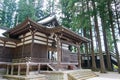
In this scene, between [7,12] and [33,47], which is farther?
[7,12]

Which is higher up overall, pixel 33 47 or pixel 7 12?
pixel 7 12

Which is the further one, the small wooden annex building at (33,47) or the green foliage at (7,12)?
the green foliage at (7,12)

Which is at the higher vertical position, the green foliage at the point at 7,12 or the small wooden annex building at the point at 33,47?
the green foliage at the point at 7,12

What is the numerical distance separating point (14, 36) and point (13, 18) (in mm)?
16091

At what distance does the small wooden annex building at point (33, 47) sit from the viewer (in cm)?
943

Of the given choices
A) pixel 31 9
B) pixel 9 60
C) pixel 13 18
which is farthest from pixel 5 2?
pixel 9 60

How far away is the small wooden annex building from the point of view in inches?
371

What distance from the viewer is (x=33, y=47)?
10.0m

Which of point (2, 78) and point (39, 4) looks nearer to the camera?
point (2, 78)

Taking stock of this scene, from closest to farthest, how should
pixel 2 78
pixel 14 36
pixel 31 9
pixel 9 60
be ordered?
pixel 2 78
pixel 9 60
pixel 14 36
pixel 31 9

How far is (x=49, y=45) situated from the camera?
11.5 m

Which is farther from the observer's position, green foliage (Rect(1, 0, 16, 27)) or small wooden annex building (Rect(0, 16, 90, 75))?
green foliage (Rect(1, 0, 16, 27))

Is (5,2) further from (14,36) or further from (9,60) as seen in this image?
(9,60)

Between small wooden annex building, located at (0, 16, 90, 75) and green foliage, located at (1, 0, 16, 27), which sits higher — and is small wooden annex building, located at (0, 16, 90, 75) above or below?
below
